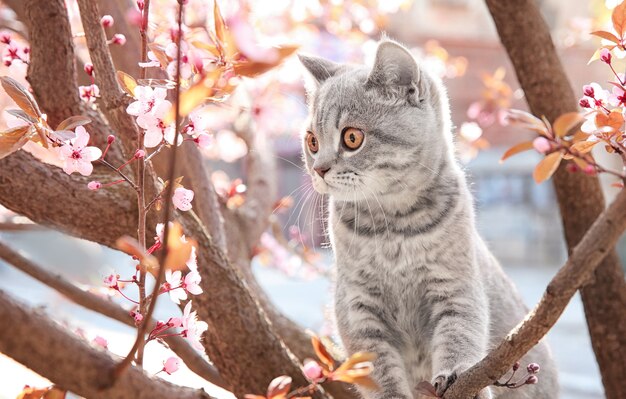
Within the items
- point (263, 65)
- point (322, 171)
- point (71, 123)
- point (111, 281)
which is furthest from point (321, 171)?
point (263, 65)

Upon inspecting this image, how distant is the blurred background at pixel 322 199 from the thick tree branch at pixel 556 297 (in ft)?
3.30

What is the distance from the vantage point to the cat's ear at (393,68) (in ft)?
5.42

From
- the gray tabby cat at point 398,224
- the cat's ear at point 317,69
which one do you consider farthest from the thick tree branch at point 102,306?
the cat's ear at point 317,69

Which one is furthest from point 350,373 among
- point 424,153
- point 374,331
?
point 424,153

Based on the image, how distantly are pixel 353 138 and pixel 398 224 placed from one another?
251 millimetres

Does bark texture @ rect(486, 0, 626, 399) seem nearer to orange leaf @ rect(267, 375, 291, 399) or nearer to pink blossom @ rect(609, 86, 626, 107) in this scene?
pink blossom @ rect(609, 86, 626, 107)

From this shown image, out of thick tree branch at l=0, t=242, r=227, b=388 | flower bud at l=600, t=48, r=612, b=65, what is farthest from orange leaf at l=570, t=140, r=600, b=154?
thick tree branch at l=0, t=242, r=227, b=388

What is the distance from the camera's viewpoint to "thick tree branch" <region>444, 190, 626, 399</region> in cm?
79

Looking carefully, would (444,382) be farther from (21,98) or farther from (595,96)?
(21,98)

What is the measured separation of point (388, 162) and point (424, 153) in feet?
0.33

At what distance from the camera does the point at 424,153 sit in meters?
1.66

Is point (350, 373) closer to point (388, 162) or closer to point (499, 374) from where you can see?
point (499, 374)

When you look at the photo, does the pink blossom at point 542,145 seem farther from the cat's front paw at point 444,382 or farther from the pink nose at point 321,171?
the pink nose at point 321,171

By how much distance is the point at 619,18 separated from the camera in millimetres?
1102
